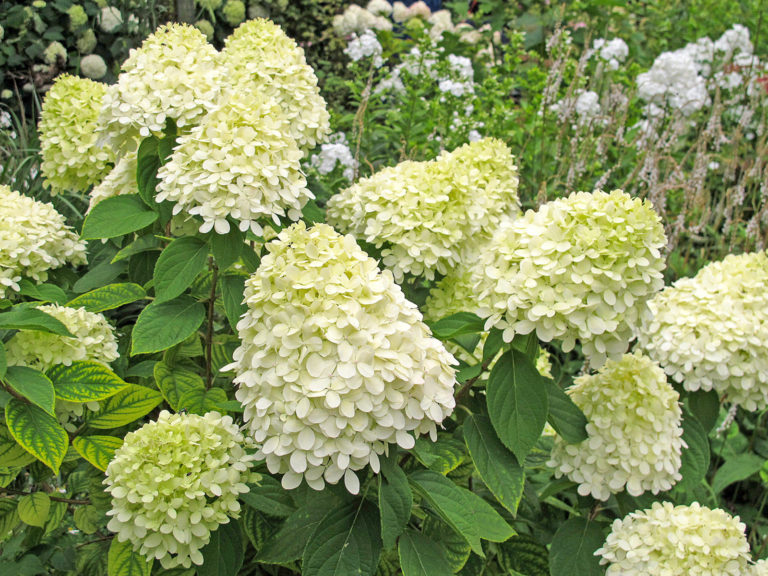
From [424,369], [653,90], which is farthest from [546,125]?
[424,369]

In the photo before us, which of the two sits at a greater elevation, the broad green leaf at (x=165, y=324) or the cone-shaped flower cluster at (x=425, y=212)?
the cone-shaped flower cluster at (x=425, y=212)

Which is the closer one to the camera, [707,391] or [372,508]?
[372,508]

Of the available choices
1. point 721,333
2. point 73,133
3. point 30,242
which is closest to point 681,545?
point 721,333

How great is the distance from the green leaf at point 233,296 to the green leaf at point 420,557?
0.58 metres

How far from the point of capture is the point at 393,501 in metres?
1.22

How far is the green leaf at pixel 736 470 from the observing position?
2.59 m

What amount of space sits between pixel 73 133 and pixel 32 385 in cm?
106

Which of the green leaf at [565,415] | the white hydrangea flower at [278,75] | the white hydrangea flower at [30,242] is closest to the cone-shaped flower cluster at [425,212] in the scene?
the white hydrangea flower at [278,75]

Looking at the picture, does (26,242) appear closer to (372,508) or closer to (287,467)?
(287,467)

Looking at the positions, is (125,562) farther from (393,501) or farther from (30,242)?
(30,242)

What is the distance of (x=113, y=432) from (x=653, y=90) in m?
3.58

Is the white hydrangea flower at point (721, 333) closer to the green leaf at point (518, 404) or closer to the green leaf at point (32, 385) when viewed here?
the green leaf at point (518, 404)

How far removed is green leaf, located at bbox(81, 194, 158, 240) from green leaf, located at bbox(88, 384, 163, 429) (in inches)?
13.8

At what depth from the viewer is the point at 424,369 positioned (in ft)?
3.99
